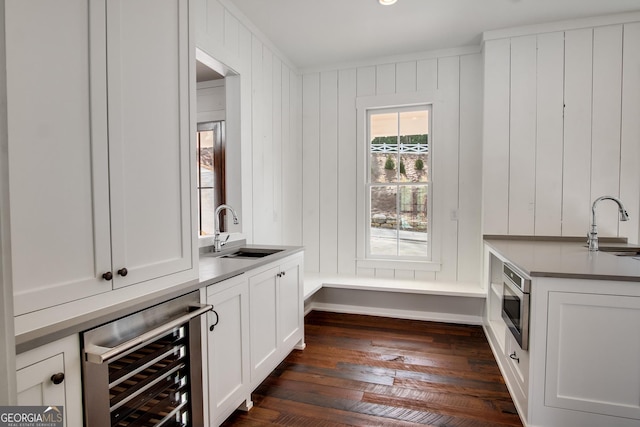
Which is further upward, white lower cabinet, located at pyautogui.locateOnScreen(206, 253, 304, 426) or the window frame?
the window frame

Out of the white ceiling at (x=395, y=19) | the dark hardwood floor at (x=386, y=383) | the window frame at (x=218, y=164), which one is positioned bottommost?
the dark hardwood floor at (x=386, y=383)

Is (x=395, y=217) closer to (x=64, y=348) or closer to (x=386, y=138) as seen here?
(x=386, y=138)

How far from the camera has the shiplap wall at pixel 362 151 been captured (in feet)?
11.5

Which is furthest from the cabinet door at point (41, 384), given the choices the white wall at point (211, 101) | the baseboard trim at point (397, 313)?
the white wall at point (211, 101)

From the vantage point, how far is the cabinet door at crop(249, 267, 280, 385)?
2.05 metres

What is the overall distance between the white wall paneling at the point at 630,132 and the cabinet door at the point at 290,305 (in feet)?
9.53

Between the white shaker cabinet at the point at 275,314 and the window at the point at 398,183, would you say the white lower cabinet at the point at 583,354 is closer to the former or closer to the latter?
the white shaker cabinet at the point at 275,314

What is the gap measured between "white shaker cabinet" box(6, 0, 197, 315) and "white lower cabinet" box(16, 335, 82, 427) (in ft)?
0.44

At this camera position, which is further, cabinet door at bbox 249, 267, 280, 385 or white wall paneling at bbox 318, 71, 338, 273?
white wall paneling at bbox 318, 71, 338, 273

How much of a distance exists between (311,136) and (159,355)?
3140mm

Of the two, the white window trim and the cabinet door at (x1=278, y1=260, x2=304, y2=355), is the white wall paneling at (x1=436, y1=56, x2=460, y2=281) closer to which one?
the white window trim

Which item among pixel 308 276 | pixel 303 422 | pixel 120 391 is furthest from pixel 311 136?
pixel 120 391

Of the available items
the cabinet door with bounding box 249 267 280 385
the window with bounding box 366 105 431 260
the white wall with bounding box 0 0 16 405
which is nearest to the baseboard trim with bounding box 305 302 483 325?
the window with bounding box 366 105 431 260

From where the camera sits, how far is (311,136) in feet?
13.2
